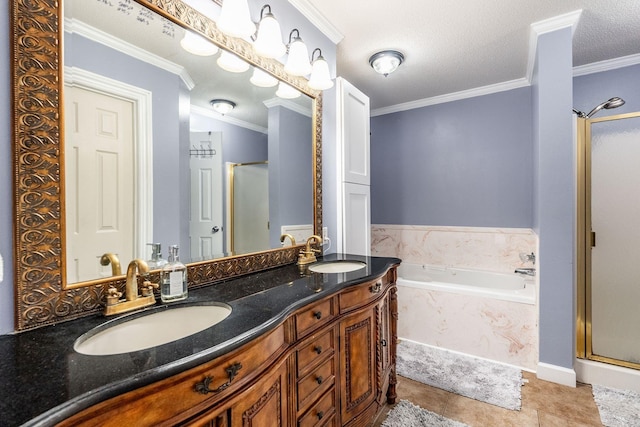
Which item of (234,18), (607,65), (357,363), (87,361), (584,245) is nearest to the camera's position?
(87,361)

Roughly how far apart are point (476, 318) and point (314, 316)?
73.6 inches

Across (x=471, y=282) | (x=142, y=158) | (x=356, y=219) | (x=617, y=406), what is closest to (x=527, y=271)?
(x=471, y=282)

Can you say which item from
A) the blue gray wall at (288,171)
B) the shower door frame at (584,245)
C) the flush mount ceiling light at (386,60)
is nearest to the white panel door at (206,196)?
the blue gray wall at (288,171)

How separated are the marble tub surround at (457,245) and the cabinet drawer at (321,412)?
8.02ft

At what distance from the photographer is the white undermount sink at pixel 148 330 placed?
81 cm

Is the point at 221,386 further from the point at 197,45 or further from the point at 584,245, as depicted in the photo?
the point at 584,245

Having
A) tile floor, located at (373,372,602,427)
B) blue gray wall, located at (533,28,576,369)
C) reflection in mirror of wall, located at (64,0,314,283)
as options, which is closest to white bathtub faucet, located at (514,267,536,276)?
blue gray wall, located at (533,28,576,369)

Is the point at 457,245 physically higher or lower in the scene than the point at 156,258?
lower

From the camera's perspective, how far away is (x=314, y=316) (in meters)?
1.16

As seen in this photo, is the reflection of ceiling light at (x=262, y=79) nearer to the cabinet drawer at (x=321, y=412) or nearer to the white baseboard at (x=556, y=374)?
the cabinet drawer at (x=321, y=412)

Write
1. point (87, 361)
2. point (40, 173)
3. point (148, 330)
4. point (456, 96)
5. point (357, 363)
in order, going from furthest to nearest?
1. point (456, 96)
2. point (357, 363)
3. point (148, 330)
4. point (40, 173)
5. point (87, 361)

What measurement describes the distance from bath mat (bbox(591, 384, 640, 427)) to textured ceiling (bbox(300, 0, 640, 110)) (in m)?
2.44

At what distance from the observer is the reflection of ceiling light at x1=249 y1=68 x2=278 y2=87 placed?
1640 mm

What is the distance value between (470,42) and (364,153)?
1149 mm
